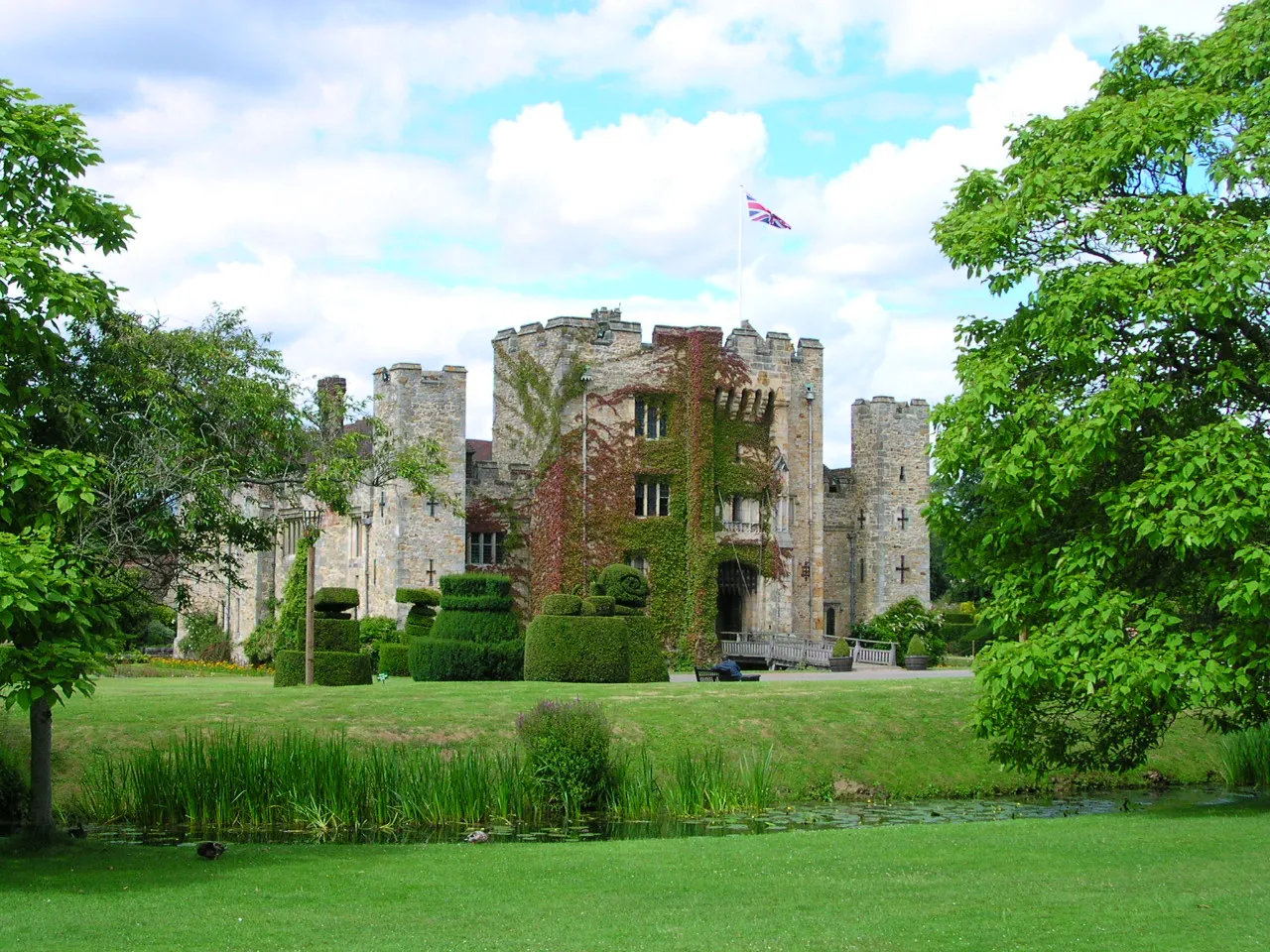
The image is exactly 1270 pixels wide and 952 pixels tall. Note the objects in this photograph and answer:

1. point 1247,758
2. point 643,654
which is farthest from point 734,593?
point 1247,758

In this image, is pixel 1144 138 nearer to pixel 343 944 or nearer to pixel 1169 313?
pixel 1169 313

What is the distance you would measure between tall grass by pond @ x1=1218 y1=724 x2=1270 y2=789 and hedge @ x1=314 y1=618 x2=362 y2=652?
57.7 feet

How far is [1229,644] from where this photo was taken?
47.1 feet

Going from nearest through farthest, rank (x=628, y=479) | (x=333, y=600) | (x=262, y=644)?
(x=333, y=600) < (x=628, y=479) < (x=262, y=644)

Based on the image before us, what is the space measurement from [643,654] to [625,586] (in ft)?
8.89

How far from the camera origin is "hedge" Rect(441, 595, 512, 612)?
33.7 m

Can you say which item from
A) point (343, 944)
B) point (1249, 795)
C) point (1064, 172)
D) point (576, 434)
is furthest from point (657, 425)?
point (343, 944)

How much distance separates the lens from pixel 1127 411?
14.9 m

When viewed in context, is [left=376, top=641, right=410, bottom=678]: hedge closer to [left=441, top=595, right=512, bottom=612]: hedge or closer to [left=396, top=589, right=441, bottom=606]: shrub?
[left=396, top=589, right=441, bottom=606]: shrub

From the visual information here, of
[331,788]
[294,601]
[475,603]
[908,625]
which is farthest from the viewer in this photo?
[908,625]

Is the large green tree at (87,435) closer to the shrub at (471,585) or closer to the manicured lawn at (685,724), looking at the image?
the manicured lawn at (685,724)

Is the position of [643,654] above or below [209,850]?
above

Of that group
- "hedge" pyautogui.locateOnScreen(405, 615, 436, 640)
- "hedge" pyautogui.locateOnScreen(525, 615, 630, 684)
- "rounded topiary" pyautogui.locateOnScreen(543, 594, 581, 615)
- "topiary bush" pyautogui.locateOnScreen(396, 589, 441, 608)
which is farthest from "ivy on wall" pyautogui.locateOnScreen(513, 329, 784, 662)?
"hedge" pyautogui.locateOnScreen(525, 615, 630, 684)

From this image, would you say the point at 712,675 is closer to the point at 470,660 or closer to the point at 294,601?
the point at 470,660
